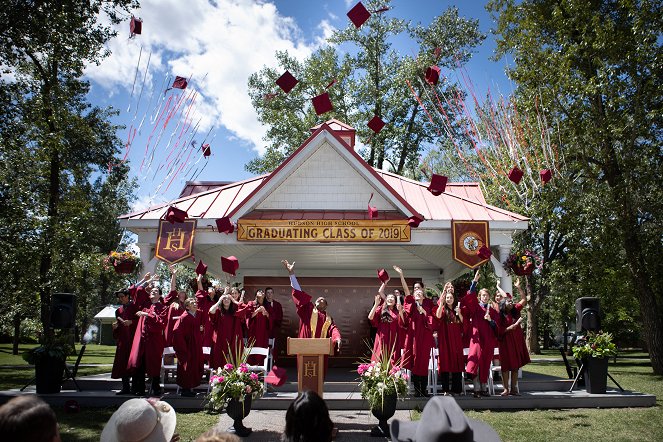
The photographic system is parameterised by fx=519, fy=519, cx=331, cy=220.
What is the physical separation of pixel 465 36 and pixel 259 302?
80.6 ft

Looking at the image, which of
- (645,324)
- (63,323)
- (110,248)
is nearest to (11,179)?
(63,323)

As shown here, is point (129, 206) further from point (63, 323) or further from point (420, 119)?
point (63, 323)

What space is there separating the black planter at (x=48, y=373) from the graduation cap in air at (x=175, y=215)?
414 centimetres

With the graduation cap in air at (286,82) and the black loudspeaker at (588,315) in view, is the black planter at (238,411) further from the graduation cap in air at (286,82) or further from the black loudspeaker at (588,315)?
the graduation cap in air at (286,82)

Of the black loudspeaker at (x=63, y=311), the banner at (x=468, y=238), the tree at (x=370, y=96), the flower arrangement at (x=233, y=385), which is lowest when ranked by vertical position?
the flower arrangement at (x=233, y=385)

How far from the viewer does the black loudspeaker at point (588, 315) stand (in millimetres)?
10883

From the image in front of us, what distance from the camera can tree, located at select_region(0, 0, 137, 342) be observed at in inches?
550

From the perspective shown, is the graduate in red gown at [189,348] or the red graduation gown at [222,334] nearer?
the graduate in red gown at [189,348]

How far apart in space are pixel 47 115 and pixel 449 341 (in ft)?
58.7

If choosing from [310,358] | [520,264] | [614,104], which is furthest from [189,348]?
[614,104]

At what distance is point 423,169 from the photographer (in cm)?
3606

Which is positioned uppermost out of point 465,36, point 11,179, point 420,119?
point 465,36

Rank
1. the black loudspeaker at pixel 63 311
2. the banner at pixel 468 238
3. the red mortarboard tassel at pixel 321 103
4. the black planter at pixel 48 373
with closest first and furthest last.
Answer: the black planter at pixel 48 373
the black loudspeaker at pixel 63 311
the banner at pixel 468 238
the red mortarboard tassel at pixel 321 103

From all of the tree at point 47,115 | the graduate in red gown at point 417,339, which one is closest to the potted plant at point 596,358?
the graduate in red gown at point 417,339
